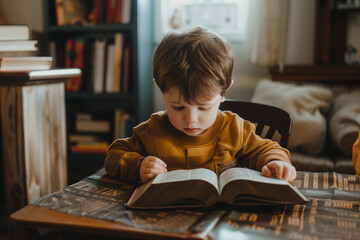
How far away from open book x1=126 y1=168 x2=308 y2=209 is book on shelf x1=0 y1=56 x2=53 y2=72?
2.99 ft

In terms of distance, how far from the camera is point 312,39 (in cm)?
244

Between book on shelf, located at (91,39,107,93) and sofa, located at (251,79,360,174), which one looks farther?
book on shelf, located at (91,39,107,93)

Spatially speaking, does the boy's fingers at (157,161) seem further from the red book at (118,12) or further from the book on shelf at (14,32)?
the red book at (118,12)

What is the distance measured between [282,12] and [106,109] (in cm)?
148

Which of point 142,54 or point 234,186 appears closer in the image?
point 234,186

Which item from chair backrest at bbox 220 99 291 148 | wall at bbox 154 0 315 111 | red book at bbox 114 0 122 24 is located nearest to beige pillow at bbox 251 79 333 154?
wall at bbox 154 0 315 111

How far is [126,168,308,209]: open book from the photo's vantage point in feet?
2.33

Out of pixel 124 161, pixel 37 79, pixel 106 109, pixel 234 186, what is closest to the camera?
pixel 234 186

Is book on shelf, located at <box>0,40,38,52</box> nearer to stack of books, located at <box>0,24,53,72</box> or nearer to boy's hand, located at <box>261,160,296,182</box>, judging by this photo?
stack of books, located at <box>0,24,53,72</box>

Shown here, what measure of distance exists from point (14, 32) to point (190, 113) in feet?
3.09

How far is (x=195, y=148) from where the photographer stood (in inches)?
35.9

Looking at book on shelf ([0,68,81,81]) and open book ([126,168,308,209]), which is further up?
book on shelf ([0,68,81,81])

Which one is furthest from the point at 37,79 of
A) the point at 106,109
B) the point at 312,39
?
the point at 312,39

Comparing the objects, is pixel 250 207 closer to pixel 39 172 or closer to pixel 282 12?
pixel 39 172
